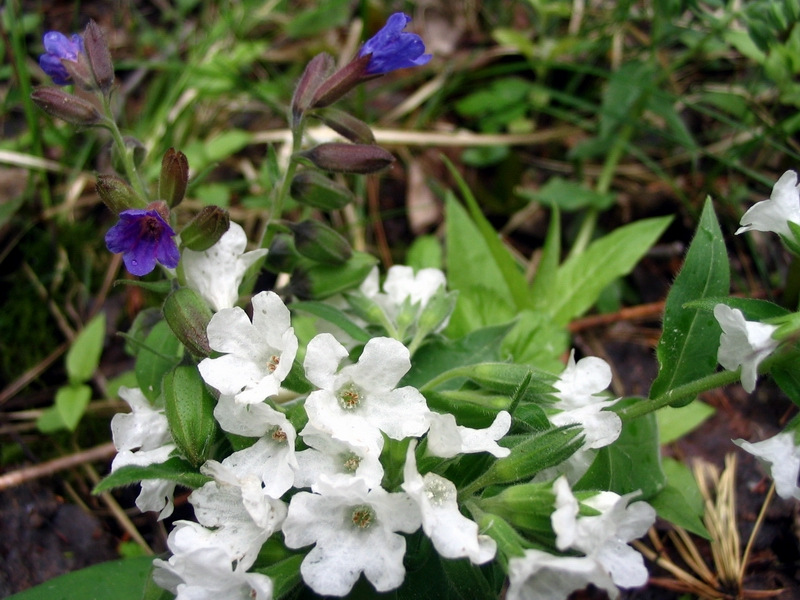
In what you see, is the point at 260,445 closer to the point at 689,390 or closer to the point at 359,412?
the point at 359,412

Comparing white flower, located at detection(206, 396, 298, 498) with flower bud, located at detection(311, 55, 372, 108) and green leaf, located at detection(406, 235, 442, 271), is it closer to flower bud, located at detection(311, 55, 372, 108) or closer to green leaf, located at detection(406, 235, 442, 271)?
flower bud, located at detection(311, 55, 372, 108)

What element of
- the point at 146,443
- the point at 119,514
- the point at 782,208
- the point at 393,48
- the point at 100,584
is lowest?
the point at 119,514

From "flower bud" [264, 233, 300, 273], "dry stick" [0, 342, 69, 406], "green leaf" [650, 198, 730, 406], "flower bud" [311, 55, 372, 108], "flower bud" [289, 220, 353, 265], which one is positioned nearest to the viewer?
"green leaf" [650, 198, 730, 406]

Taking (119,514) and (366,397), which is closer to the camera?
(366,397)

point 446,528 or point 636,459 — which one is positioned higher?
point 446,528

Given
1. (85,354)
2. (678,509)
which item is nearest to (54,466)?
(85,354)

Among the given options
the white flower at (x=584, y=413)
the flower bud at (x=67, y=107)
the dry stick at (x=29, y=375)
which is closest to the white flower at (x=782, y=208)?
the white flower at (x=584, y=413)

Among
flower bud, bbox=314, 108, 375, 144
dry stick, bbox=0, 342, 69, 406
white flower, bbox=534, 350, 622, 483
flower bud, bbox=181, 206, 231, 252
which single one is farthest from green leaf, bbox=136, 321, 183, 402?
dry stick, bbox=0, 342, 69, 406
